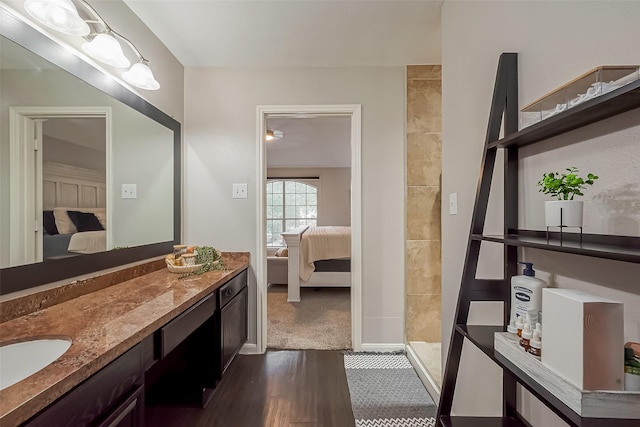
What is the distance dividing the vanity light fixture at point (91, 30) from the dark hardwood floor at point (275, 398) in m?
1.99

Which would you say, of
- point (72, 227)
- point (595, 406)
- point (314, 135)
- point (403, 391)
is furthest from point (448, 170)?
point (314, 135)

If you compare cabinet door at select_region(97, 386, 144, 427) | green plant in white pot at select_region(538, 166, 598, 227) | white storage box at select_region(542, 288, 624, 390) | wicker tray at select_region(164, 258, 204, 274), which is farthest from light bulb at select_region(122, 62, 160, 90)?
white storage box at select_region(542, 288, 624, 390)

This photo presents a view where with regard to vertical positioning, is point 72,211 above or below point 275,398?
above

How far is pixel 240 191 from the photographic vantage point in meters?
2.41

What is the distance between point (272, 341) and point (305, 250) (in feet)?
4.98

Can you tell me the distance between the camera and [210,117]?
2418 millimetres

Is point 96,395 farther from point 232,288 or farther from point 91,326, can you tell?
point 232,288

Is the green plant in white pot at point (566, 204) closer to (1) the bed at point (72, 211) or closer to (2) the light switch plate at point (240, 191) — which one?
(1) the bed at point (72, 211)

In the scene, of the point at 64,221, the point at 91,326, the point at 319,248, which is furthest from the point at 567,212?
the point at 319,248

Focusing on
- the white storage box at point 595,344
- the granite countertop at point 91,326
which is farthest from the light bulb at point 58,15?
the white storage box at point 595,344

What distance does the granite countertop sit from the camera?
647 mm

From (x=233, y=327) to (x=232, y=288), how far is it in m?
0.29

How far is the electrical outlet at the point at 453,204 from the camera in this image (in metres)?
1.53

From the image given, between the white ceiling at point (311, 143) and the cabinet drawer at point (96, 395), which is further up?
the white ceiling at point (311, 143)
